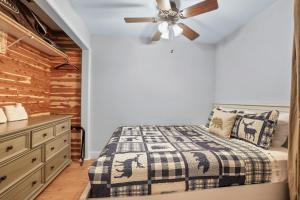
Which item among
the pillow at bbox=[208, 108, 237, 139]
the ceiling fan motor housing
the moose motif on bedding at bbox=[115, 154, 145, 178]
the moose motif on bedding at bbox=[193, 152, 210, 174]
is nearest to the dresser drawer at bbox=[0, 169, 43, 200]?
the moose motif on bedding at bbox=[115, 154, 145, 178]

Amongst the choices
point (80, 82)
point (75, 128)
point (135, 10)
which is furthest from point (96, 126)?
point (135, 10)

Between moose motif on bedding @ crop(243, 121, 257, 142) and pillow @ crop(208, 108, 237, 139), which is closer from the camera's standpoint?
moose motif on bedding @ crop(243, 121, 257, 142)

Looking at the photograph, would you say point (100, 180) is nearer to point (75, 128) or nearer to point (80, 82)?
point (75, 128)

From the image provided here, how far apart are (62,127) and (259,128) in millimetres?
2553

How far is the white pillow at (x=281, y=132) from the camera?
1888 mm

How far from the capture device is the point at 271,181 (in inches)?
62.2

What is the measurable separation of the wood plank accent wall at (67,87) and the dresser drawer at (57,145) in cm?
47

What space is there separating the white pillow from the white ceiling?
1.44 meters

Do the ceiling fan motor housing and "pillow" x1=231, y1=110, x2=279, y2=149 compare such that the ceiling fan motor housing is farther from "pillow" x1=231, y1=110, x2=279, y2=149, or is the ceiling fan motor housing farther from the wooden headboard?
the wooden headboard

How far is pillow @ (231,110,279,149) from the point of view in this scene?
1819 millimetres

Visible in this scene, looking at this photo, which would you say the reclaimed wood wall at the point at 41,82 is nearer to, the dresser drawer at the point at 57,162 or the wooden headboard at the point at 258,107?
the dresser drawer at the point at 57,162

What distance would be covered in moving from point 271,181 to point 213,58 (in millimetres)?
2677

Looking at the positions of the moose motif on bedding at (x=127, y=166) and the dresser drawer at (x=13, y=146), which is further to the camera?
the dresser drawer at (x=13, y=146)

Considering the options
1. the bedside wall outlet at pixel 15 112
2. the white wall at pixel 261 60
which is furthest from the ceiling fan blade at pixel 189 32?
the bedside wall outlet at pixel 15 112
